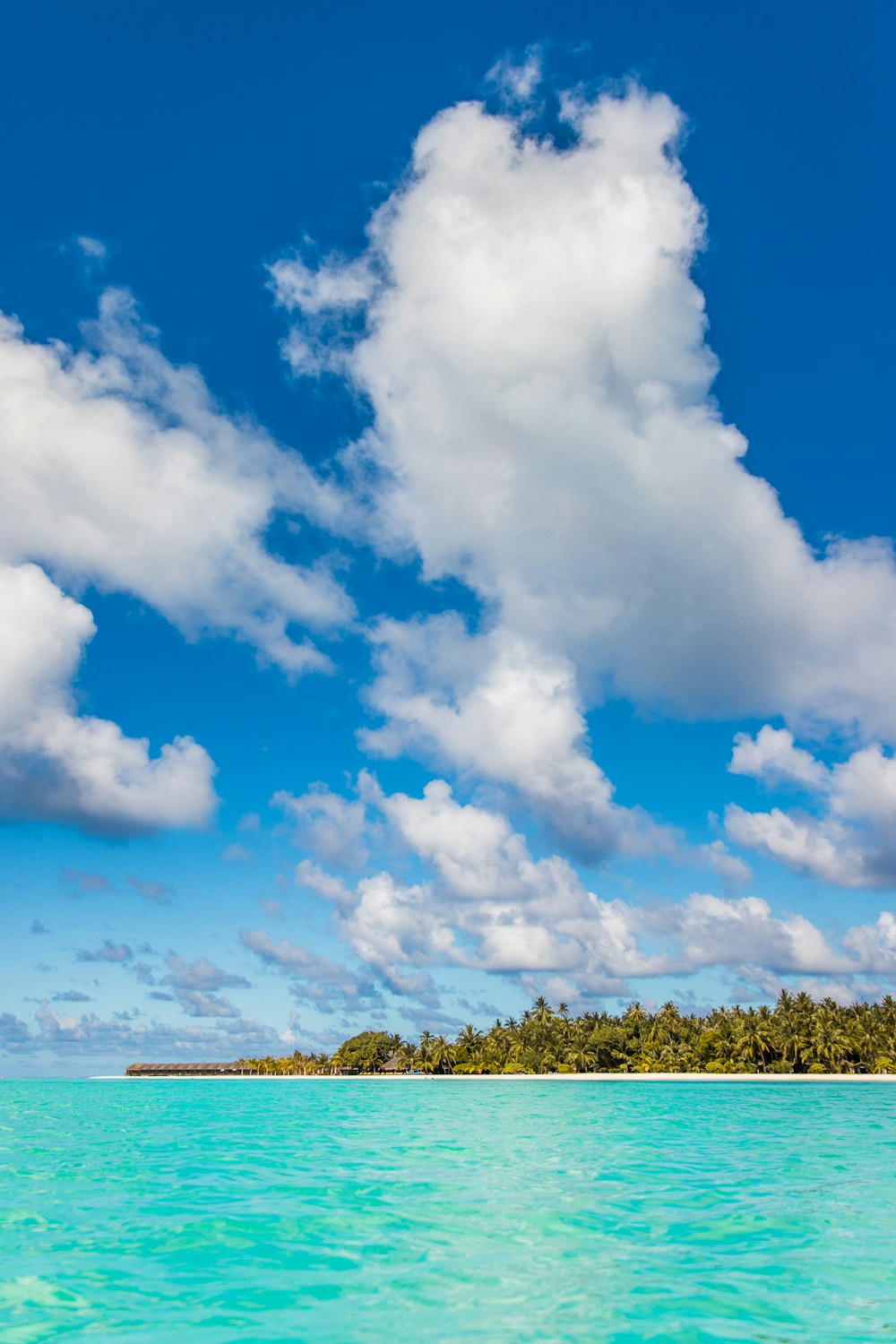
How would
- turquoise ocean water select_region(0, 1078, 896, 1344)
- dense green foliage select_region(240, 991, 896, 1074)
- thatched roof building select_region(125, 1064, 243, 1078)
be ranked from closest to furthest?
turquoise ocean water select_region(0, 1078, 896, 1344) < dense green foliage select_region(240, 991, 896, 1074) < thatched roof building select_region(125, 1064, 243, 1078)

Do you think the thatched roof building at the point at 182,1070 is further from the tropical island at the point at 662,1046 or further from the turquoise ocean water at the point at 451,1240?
the turquoise ocean water at the point at 451,1240

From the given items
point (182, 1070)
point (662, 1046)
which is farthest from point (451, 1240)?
point (182, 1070)

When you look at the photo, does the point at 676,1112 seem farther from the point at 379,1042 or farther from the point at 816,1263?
the point at 379,1042

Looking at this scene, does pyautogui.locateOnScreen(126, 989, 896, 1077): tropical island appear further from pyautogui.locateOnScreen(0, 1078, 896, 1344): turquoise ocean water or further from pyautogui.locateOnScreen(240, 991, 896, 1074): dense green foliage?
pyautogui.locateOnScreen(0, 1078, 896, 1344): turquoise ocean water

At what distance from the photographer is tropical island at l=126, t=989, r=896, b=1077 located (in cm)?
9300

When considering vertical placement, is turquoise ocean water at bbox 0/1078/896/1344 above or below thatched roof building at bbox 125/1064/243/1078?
above

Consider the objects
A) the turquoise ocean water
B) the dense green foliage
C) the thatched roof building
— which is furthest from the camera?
the thatched roof building

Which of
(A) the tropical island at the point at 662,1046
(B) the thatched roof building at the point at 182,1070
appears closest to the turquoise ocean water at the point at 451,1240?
(A) the tropical island at the point at 662,1046

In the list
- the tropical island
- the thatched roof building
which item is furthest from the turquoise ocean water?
the thatched roof building

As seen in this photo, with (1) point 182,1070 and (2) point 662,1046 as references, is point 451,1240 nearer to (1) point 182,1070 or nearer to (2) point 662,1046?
(2) point 662,1046

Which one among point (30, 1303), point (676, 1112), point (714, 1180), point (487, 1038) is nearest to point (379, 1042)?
point (487, 1038)

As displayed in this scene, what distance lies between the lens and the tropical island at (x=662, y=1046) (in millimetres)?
93000

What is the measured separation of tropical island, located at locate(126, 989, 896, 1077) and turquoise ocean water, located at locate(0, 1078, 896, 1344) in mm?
72774

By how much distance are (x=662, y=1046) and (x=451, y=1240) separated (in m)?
101
